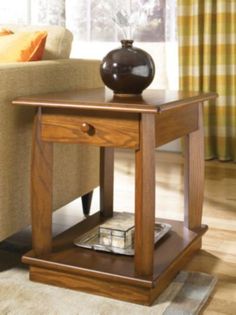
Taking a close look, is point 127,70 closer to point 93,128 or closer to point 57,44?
point 93,128

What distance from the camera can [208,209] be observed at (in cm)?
265

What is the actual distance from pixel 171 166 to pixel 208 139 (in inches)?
13.3

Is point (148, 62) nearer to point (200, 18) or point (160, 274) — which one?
point (160, 274)

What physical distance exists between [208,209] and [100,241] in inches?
36.5

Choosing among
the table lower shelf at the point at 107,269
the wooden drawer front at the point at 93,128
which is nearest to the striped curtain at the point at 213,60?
the table lower shelf at the point at 107,269

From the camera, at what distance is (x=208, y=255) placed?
6.73 ft

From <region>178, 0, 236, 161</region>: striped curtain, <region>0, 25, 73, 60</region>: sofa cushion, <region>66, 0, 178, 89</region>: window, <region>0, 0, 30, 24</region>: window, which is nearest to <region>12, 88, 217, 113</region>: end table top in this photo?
<region>0, 25, 73, 60</region>: sofa cushion

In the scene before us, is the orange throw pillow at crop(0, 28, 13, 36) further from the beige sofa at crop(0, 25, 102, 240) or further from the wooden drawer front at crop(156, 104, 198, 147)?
the wooden drawer front at crop(156, 104, 198, 147)

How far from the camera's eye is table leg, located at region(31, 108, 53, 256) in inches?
68.5

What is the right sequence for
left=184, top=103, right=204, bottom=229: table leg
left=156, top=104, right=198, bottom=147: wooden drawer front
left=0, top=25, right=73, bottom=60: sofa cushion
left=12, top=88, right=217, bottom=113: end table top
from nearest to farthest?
1. left=12, top=88, right=217, bottom=113: end table top
2. left=156, top=104, right=198, bottom=147: wooden drawer front
3. left=184, top=103, right=204, bottom=229: table leg
4. left=0, top=25, right=73, bottom=60: sofa cushion

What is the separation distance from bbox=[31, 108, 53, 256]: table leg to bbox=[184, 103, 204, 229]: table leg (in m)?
0.51

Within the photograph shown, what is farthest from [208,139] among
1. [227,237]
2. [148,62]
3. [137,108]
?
[137,108]

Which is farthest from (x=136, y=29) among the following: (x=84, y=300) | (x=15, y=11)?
(x=84, y=300)

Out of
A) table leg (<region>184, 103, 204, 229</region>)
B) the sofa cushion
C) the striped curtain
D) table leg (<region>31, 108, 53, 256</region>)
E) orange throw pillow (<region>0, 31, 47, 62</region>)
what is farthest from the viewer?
the striped curtain
